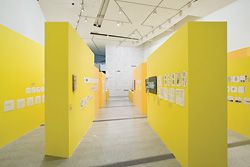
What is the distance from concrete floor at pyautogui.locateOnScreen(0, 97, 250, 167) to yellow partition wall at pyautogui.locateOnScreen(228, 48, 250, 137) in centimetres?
33

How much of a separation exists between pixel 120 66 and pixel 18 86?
10262 mm

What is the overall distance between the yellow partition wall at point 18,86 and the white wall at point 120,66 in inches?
339

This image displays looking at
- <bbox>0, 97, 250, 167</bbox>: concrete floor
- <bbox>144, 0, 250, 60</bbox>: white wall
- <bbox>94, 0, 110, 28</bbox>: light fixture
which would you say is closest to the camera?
<bbox>0, 97, 250, 167</bbox>: concrete floor

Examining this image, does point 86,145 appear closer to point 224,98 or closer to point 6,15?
point 224,98

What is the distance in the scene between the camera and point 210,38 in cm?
221

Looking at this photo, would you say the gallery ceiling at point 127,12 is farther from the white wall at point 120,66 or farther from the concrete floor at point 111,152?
the concrete floor at point 111,152

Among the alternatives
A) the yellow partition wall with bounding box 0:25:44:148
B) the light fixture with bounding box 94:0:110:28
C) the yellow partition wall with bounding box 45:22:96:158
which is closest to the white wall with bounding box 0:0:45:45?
the yellow partition wall with bounding box 0:25:44:148

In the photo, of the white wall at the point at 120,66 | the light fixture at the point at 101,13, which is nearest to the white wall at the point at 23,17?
the light fixture at the point at 101,13

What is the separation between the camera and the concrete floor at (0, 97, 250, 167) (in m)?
2.56

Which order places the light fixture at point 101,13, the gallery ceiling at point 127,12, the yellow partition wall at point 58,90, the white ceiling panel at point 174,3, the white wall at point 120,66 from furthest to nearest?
the white wall at point 120,66 → the light fixture at point 101,13 → the gallery ceiling at point 127,12 → the white ceiling panel at point 174,3 → the yellow partition wall at point 58,90

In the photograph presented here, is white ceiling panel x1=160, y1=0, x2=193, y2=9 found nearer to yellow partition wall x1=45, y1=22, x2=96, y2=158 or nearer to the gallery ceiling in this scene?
the gallery ceiling

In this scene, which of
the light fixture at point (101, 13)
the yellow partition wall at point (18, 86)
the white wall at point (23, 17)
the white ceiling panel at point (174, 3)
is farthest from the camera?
the light fixture at point (101, 13)

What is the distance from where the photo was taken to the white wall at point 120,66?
13398 mm

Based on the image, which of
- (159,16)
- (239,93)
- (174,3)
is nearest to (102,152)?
(239,93)
